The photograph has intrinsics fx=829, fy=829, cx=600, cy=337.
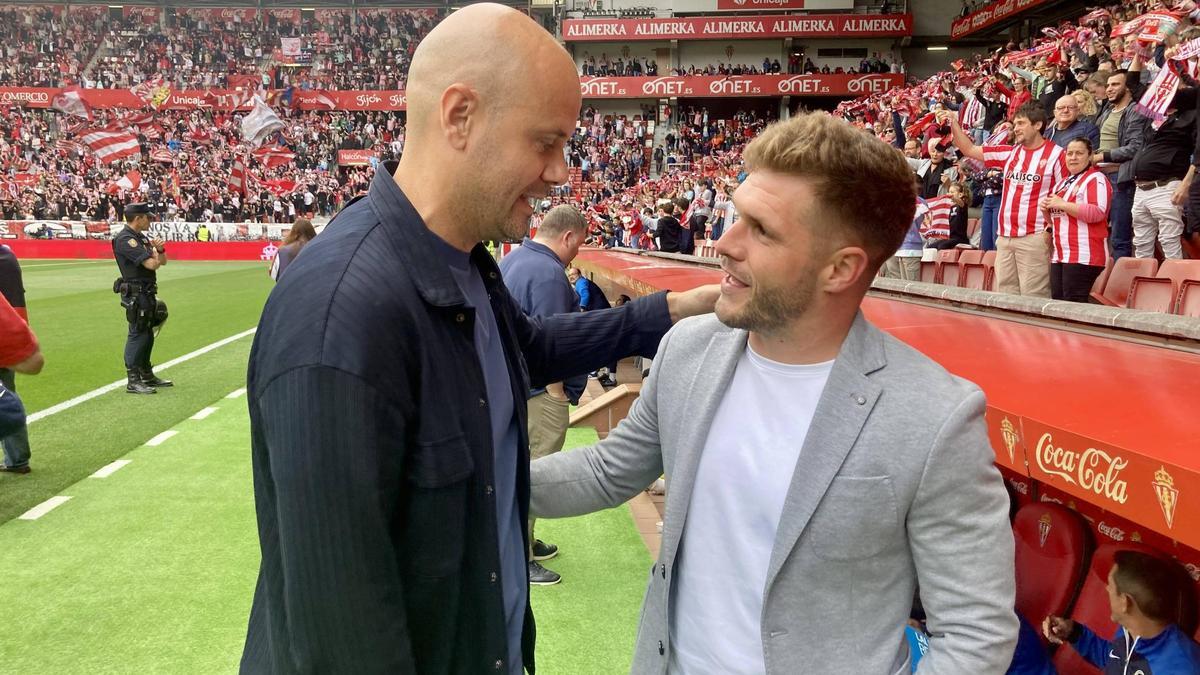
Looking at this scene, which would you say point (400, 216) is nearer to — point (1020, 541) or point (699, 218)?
point (1020, 541)

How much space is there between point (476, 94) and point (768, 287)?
60 centimetres

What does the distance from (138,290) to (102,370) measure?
222 centimetres

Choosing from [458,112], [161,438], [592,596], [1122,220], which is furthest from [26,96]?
[458,112]

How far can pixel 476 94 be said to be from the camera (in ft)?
4.45

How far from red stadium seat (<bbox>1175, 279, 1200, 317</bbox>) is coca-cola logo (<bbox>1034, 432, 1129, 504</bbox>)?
176 inches

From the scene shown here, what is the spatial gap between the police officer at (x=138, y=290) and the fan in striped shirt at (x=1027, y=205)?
26.8ft

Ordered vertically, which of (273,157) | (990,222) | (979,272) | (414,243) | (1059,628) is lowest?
(1059,628)

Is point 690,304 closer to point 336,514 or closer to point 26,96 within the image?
point 336,514

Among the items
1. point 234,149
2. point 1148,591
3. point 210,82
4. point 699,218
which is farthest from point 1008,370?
point 210,82

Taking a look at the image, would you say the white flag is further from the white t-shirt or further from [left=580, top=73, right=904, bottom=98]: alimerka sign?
the white t-shirt

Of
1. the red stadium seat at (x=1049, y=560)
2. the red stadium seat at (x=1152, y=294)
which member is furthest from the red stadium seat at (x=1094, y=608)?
the red stadium seat at (x=1152, y=294)

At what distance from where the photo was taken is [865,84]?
122ft

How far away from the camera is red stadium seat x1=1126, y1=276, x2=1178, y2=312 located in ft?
18.3

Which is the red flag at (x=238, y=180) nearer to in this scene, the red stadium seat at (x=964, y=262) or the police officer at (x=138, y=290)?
the police officer at (x=138, y=290)
